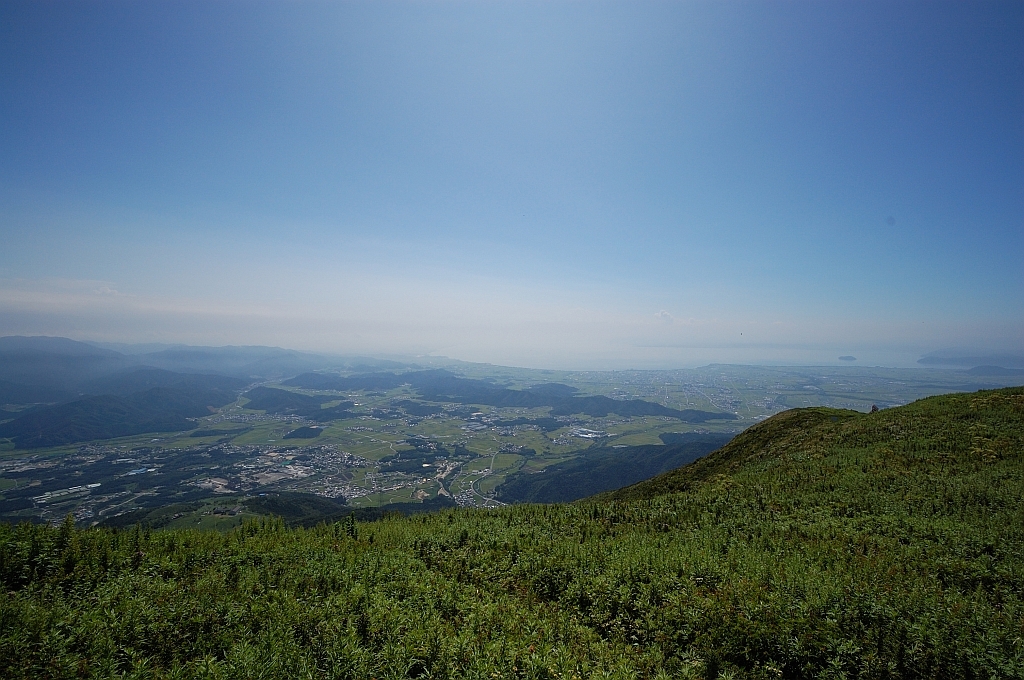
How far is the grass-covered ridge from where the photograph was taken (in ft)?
27.7

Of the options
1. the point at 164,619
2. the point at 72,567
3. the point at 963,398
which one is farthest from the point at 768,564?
the point at 963,398

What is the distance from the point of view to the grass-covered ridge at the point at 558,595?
332 inches

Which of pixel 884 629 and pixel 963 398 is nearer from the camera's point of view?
pixel 884 629

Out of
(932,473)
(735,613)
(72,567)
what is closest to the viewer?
(735,613)

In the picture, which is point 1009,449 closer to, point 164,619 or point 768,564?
point 768,564

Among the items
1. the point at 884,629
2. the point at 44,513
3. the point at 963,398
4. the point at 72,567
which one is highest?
the point at 963,398

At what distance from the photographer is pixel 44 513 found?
136m

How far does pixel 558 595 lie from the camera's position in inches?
532

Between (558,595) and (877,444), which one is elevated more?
(877,444)

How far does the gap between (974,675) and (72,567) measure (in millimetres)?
23344

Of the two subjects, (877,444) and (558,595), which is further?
(877,444)

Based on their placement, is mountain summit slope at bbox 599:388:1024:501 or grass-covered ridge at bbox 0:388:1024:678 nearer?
grass-covered ridge at bbox 0:388:1024:678

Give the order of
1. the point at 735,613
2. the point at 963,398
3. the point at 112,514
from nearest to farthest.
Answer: the point at 735,613 → the point at 963,398 → the point at 112,514

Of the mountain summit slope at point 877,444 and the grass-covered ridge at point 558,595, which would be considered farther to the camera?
the mountain summit slope at point 877,444
